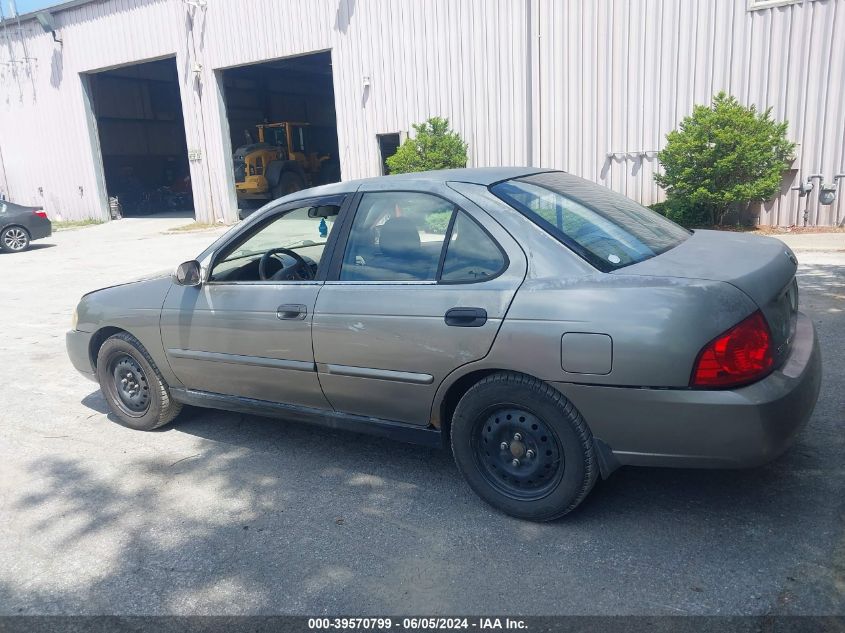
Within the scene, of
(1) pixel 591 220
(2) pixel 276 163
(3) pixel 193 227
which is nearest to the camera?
(1) pixel 591 220

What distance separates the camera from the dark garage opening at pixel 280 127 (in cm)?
2353

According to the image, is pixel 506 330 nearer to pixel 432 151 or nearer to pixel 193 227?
pixel 432 151

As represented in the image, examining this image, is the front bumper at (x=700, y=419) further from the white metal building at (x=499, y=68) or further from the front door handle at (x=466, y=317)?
the white metal building at (x=499, y=68)

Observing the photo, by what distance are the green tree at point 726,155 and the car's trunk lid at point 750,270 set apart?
9.32 metres

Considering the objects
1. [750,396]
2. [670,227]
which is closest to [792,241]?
[670,227]

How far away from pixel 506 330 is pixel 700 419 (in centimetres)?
91

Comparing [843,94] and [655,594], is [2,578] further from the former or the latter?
[843,94]

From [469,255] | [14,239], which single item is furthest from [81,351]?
[14,239]

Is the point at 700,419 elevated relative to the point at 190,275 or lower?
lower

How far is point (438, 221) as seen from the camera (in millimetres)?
3598

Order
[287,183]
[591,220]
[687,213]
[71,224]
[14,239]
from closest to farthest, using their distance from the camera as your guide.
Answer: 1. [591,220]
2. [687,213]
3. [14,239]
4. [287,183]
5. [71,224]

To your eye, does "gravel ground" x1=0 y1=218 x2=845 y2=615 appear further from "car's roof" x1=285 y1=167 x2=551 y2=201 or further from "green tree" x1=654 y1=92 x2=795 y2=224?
"green tree" x1=654 y1=92 x2=795 y2=224

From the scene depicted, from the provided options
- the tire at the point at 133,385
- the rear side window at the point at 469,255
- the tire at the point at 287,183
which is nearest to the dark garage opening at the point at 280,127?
the tire at the point at 287,183

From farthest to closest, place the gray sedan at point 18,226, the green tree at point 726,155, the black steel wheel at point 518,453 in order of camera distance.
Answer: the gray sedan at point 18,226 → the green tree at point 726,155 → the black steel wheel at point 518,453
